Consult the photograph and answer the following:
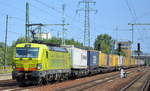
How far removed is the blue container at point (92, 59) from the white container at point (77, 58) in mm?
2681

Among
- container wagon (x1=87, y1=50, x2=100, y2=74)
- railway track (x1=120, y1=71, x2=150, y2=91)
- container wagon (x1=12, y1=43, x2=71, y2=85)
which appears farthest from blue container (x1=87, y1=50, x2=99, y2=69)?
container wagon (x1=12, y1=43, x2=71, y2=85)

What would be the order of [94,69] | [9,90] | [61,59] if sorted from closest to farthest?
[9,90], [61,59], [94,69]

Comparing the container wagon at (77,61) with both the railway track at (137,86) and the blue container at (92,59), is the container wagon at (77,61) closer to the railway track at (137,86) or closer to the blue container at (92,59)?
the blue container at (92,59)

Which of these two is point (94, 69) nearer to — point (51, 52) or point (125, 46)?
point (51, 52)

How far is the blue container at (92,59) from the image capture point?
4659 centimetres

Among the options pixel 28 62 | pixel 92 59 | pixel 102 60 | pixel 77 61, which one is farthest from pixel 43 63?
pixel 102 60

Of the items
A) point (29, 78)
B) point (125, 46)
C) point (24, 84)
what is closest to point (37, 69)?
point (29, 78)

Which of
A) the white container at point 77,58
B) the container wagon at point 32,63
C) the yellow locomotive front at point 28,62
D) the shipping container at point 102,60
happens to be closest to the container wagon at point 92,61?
the shipping container at point 102,60

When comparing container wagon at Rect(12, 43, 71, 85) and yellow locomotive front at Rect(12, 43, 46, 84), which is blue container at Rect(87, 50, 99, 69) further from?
yellow locomotive front at Rect(12, 43, 46, 84)

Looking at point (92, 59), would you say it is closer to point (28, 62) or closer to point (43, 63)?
point (43, 63)

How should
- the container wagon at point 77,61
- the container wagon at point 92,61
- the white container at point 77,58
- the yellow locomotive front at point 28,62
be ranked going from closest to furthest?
the yellow locomotive front at point 28,62 < the white container at point 77,58 < the container wagon at point 77,61 < the container wagon at point 92,61

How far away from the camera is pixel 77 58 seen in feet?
126

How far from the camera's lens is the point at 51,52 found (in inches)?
1122

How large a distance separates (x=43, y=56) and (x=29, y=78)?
2018 millimetres
